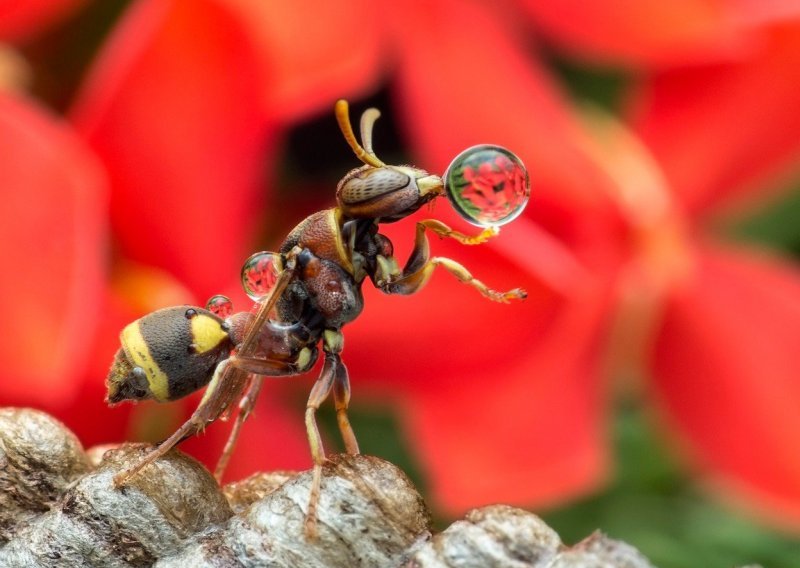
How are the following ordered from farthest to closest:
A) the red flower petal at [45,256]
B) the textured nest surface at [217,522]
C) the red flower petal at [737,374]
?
the red flower petal at [737,374] → the red flower petal at [45,256] → the textured nest surface at [217,522]

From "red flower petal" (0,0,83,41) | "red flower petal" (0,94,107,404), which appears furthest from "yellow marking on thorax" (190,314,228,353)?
"red flower petal" (0,0,83,41)

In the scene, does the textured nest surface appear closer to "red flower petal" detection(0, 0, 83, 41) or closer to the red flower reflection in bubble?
the red flower reflection in bubble

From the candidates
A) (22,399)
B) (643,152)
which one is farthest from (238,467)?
(643,152)

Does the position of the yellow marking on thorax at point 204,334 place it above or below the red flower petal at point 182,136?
below

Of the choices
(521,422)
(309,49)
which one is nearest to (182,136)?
(309,49)

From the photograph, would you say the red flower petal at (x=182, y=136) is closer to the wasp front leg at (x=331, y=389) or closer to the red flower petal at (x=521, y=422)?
the red flower petal at (x=521, y=422)

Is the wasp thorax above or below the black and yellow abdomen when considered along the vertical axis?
above

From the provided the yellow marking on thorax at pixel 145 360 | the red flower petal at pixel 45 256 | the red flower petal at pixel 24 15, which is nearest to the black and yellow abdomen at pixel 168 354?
the yellow marking on thorax at pixel 145 360

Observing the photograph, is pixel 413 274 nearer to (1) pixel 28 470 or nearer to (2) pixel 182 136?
(1) pixel 28 470
